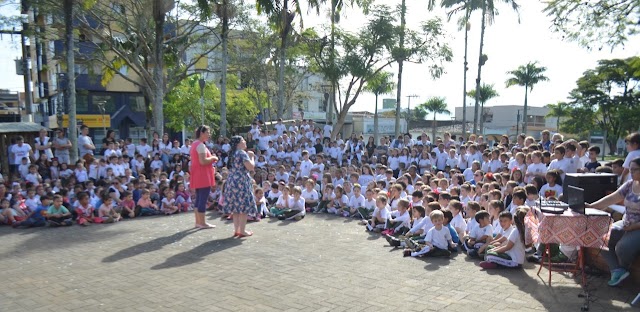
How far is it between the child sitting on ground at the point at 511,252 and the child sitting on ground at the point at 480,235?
49 centimetres

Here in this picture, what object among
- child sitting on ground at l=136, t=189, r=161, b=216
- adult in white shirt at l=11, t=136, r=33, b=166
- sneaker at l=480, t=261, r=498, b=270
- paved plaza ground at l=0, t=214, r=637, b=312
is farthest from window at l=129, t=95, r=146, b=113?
sneaker at l=480, t=261, r=498, b=270

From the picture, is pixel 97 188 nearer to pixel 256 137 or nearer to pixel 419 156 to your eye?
pixel 256 137

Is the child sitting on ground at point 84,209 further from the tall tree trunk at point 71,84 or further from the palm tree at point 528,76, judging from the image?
the palm tree at point 528,76

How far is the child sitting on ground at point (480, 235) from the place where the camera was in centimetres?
709

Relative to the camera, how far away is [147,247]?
762 cm

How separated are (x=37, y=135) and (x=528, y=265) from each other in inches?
556

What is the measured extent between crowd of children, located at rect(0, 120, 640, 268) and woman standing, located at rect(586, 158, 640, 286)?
1.26m

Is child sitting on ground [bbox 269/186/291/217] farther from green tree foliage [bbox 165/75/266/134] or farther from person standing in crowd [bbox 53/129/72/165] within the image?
green tree foliage [bbox 165/75/266/134]

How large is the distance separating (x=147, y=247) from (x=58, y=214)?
3494 mm

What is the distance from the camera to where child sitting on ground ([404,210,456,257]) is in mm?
7121

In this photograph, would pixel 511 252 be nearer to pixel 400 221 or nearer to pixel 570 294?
pixel 570 294

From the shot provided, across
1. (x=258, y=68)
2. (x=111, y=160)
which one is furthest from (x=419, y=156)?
(x=258, y=68)

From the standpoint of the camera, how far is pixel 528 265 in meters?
6.63

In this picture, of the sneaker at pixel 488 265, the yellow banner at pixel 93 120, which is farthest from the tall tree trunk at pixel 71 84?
the yellow banner at pixel 93 120
